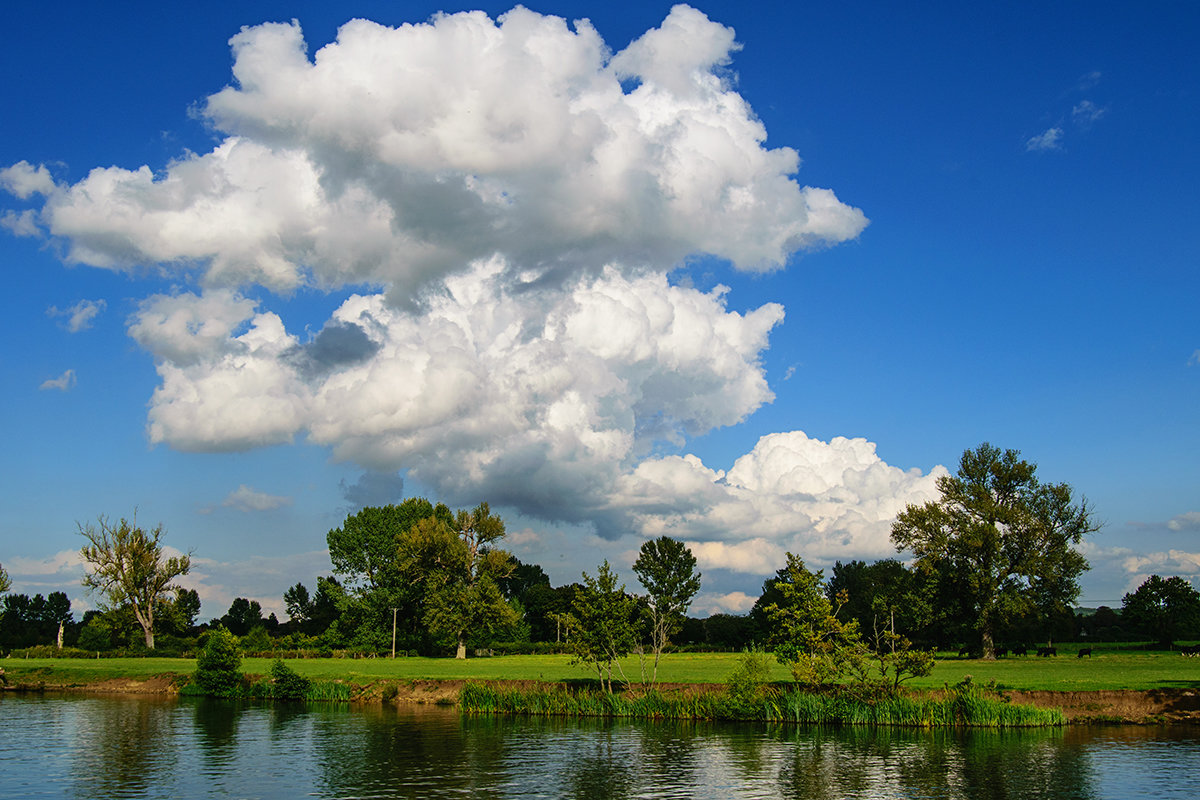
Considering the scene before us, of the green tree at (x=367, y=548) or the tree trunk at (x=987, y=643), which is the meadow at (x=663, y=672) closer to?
the tree trunk at (x=987, y=643)

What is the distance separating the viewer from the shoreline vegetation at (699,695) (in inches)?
1764

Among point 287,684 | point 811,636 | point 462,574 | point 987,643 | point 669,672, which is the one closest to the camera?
point 811,636

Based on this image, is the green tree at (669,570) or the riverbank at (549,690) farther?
the green tree at (669,570)

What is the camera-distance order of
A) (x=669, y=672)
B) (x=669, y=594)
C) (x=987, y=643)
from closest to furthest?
(x=669, y=672)
(x=987, y=643)
(x=669, y=594)

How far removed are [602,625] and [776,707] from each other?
10940 mm

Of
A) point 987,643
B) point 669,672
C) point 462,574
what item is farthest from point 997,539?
point 462,574

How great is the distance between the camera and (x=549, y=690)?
5359 centimetres

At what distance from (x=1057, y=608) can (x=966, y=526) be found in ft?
34.9

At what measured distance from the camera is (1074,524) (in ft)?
269

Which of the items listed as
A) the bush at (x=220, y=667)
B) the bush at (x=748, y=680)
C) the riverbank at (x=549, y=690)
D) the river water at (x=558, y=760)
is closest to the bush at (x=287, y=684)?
the riverbank at (x=549, y=690)

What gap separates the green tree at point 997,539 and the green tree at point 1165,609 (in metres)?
38.3

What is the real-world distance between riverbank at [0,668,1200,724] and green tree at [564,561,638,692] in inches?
131

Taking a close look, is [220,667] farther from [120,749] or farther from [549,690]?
[120,749]

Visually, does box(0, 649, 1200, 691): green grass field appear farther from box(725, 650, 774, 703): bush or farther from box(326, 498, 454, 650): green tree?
box(326, 498, 454, 650): green tree
